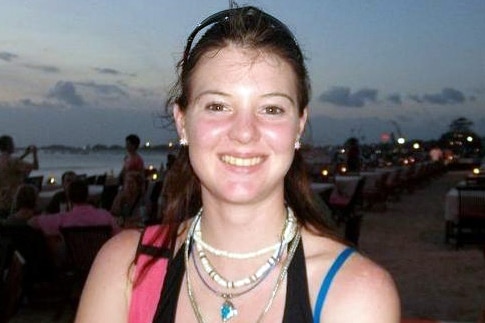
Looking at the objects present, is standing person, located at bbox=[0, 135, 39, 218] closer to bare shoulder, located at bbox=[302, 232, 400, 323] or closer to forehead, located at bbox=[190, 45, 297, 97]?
forehead, located at bbox=[190, 45, 297, 97]

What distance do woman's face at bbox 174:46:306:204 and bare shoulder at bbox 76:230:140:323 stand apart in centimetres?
29

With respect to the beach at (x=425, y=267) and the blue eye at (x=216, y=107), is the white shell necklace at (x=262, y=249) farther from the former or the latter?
the beach at (x=425, y=267)

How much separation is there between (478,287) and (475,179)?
511 centimetres

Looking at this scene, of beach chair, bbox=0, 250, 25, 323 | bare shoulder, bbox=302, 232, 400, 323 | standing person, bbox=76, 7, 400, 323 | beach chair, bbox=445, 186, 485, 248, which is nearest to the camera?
bare shoulder, bbox=302, 232, 400, 323

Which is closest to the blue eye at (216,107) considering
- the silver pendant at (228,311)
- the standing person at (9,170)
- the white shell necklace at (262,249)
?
the white shell necklace at (262,249)

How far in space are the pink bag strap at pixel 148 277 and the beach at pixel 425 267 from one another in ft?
11.9

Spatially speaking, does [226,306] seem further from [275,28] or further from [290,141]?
[275,28]

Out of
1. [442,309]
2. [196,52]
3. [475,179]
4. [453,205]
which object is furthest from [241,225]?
[475,179]

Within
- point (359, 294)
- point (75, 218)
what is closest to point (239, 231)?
point (359, 294)

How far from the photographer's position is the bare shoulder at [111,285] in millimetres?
1548

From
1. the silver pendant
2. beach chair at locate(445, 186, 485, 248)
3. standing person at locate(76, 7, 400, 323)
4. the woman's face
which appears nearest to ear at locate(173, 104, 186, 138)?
standing person at locate(76, 7, 400, 323)

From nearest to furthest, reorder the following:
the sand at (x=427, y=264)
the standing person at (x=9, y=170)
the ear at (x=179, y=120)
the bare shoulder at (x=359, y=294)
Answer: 1. the bare shoulder at (x=359, y=294)
2. the ear at (x=179, y=120)
3. the sand at (x=427, y=264)
4. the standing person at (x=9, y=170)

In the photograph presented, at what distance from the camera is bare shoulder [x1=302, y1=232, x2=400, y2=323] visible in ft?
4.30

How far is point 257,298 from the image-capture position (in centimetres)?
153
